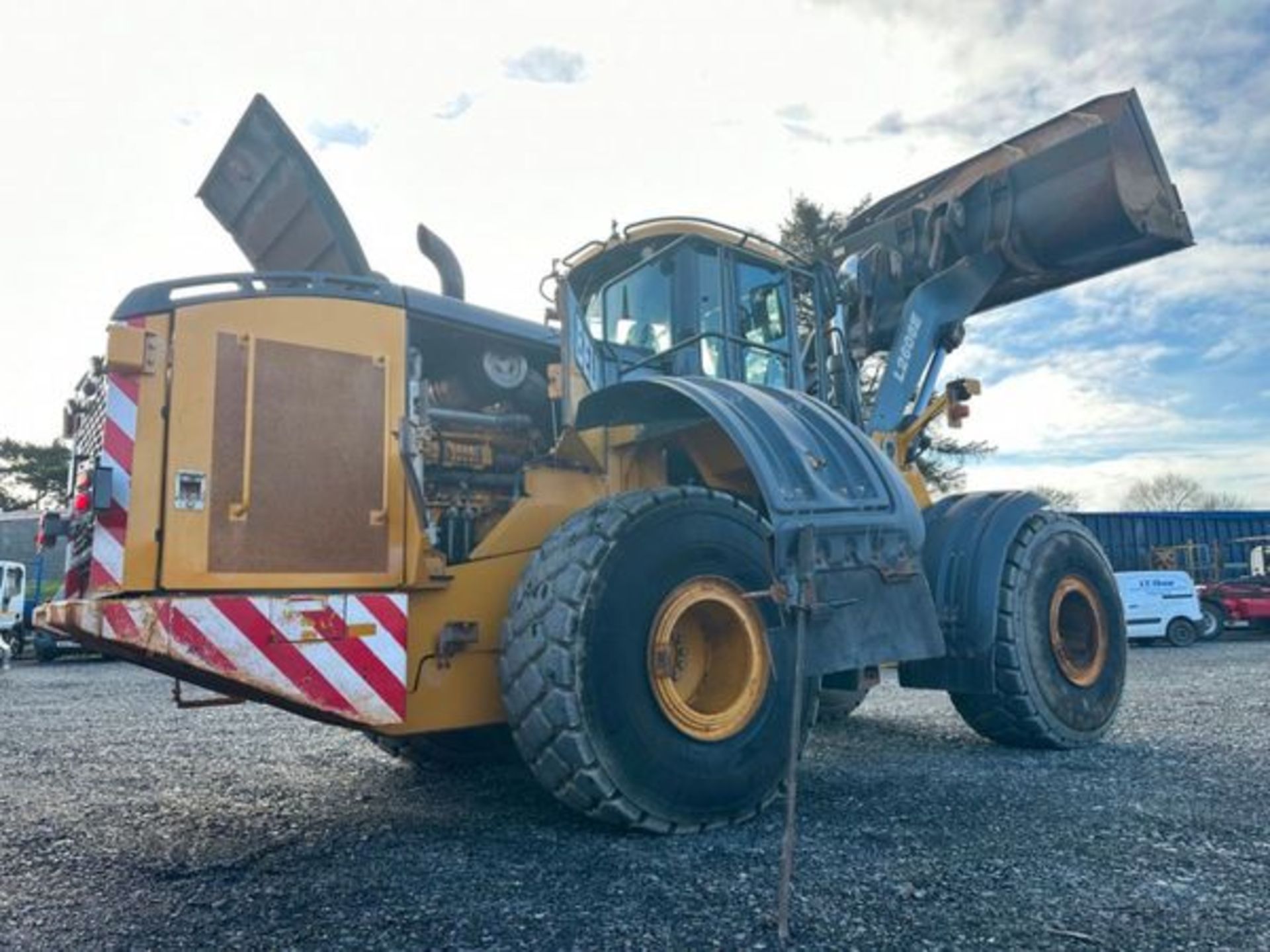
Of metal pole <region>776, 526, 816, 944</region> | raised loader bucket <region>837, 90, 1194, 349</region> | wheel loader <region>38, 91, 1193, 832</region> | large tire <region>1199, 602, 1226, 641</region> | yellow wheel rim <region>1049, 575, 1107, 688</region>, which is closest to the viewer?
metal pole <region>776, 526, 816, 944</region>

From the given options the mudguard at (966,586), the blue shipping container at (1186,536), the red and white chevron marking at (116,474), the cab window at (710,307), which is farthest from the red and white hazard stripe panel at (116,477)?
the blue shipping container at (1186,536)

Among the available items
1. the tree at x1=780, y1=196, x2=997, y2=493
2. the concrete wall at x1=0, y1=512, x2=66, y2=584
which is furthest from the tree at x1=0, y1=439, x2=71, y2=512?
the tree at x1=780, y1=196, x2=997, y2=493

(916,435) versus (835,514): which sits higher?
(916,435)

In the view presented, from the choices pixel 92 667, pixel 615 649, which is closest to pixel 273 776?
pixel 615 649

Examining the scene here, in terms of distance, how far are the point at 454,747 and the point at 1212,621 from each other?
21140 mm

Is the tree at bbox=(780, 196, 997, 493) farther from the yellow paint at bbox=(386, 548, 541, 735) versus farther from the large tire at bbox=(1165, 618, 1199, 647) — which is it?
the yellow paint at bbox=(386, 548, 541, 735)

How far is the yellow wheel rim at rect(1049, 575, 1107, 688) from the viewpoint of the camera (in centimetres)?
580

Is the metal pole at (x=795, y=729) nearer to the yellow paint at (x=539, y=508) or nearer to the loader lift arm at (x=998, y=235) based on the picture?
the yellow paint at (x=539, y=508)

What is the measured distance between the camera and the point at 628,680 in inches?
143

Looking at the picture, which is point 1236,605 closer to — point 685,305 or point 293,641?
point 685,305

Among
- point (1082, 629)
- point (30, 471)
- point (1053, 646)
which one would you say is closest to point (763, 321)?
point (1053, 646)

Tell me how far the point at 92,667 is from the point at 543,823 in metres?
17.2

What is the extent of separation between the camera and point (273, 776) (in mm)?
5340

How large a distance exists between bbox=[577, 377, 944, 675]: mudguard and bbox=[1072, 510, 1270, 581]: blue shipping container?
24.0m
